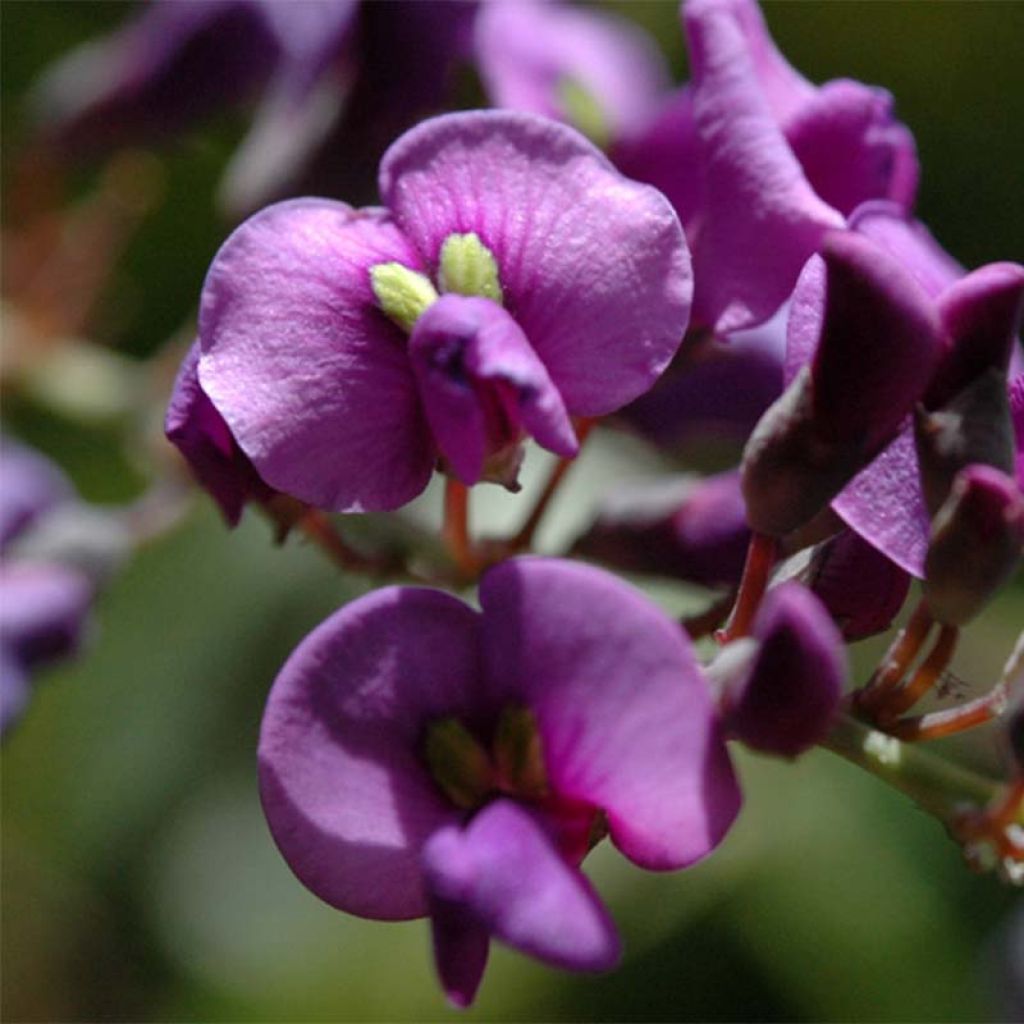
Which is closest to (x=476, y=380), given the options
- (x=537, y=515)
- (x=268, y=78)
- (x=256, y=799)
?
(x=537, y=515)

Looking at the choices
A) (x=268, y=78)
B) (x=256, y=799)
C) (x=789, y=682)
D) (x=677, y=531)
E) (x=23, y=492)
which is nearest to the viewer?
(x=789, y=682)

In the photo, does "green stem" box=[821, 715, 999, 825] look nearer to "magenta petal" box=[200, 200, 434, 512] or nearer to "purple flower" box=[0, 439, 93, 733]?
"magenta petal" box=[200, 200, 434, 512]

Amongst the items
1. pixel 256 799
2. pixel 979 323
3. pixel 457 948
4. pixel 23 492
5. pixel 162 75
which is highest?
pixel 979 323

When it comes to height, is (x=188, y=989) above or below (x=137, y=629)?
below

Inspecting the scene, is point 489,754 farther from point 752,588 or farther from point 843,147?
point 843,147

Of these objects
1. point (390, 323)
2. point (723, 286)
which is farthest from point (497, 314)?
point (723, 286)

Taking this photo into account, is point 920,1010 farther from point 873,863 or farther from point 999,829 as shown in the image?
point 999,829

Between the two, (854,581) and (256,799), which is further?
(256,799)

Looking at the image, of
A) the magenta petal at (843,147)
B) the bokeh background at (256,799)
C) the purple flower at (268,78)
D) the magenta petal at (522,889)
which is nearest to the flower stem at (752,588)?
the magenta petal at (522,889)
